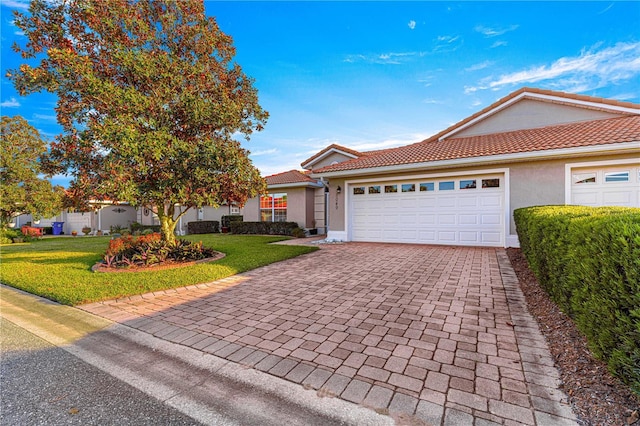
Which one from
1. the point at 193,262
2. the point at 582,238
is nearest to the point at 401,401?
the point at 582,238

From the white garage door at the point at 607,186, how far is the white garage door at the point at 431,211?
1889mm

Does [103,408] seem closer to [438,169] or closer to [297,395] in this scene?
[297,395]

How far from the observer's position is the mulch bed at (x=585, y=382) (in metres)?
1.81

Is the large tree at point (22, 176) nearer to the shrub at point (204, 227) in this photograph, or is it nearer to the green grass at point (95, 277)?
the shrub at point (204, 227)

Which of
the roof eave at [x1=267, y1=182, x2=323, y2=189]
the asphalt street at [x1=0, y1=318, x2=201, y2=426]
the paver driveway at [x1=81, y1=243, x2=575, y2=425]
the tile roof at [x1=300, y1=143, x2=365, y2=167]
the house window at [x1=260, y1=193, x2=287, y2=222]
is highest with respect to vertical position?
the tile roof at [x1=300, y1=143, x2=365, y2=167]

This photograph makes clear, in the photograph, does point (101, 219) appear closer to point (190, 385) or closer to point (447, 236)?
point (447, 236)

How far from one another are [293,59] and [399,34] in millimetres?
3847

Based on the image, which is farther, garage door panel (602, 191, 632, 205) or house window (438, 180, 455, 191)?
house window (438, 180, 455, 191)

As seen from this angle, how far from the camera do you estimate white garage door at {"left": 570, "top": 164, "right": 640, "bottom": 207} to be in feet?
24.6

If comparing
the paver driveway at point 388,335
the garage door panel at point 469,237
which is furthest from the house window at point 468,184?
the paver driveway at point 388,335

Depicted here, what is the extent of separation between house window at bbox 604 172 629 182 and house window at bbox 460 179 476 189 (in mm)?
3273

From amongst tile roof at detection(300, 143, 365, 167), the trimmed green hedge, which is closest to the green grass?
the trimmed green hedge

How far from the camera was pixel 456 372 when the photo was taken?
7.82 feet

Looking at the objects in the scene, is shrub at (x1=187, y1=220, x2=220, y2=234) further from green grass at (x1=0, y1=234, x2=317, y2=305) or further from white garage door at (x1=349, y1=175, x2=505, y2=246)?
white garage door at (x1=349, y1=175, x2=505, y2=246)
